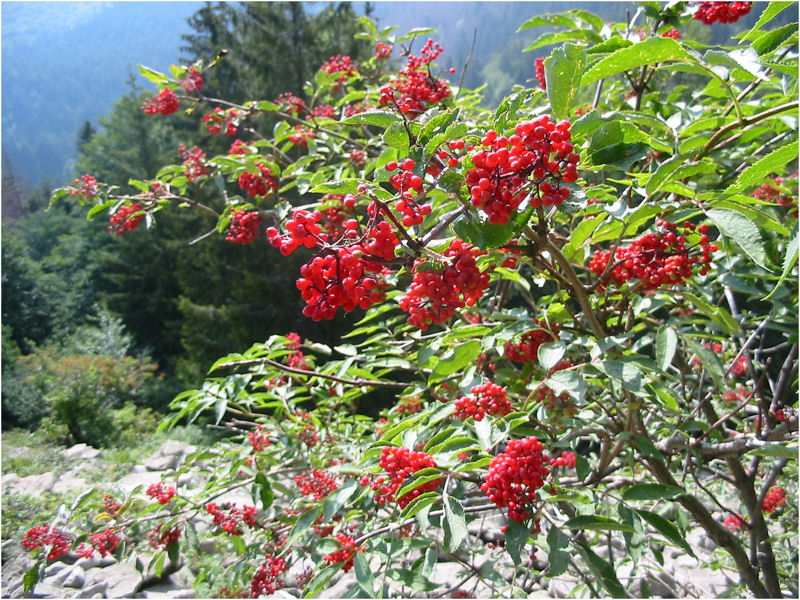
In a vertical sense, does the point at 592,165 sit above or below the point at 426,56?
below

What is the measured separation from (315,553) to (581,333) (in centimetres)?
123

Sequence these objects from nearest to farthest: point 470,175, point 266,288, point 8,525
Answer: point 470,175 < point 8,525 < point 266,288

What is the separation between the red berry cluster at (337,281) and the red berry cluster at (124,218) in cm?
211

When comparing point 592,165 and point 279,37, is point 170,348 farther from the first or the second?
point 592,165

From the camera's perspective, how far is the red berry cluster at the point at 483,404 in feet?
4.06

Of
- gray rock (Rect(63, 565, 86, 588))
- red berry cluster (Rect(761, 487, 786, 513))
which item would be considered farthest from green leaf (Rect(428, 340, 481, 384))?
gray rock (Rect(63, 565, 86, 588))

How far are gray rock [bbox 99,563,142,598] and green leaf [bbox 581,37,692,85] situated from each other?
4470 millimetres

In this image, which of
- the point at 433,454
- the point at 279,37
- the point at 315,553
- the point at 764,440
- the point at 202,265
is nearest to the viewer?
the point at 433,454

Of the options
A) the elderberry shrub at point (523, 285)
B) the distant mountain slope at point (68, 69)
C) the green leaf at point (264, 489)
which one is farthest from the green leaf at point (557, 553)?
the distant mountain slope at point (68, 69)

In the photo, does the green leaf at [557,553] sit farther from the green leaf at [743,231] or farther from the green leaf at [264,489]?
the green leaf at [264,489]

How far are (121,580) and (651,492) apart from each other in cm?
450

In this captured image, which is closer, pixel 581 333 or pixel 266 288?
pixel 581 333

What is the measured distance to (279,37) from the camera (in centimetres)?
1172

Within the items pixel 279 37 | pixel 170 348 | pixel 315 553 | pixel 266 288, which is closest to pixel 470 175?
pixel 315 553
